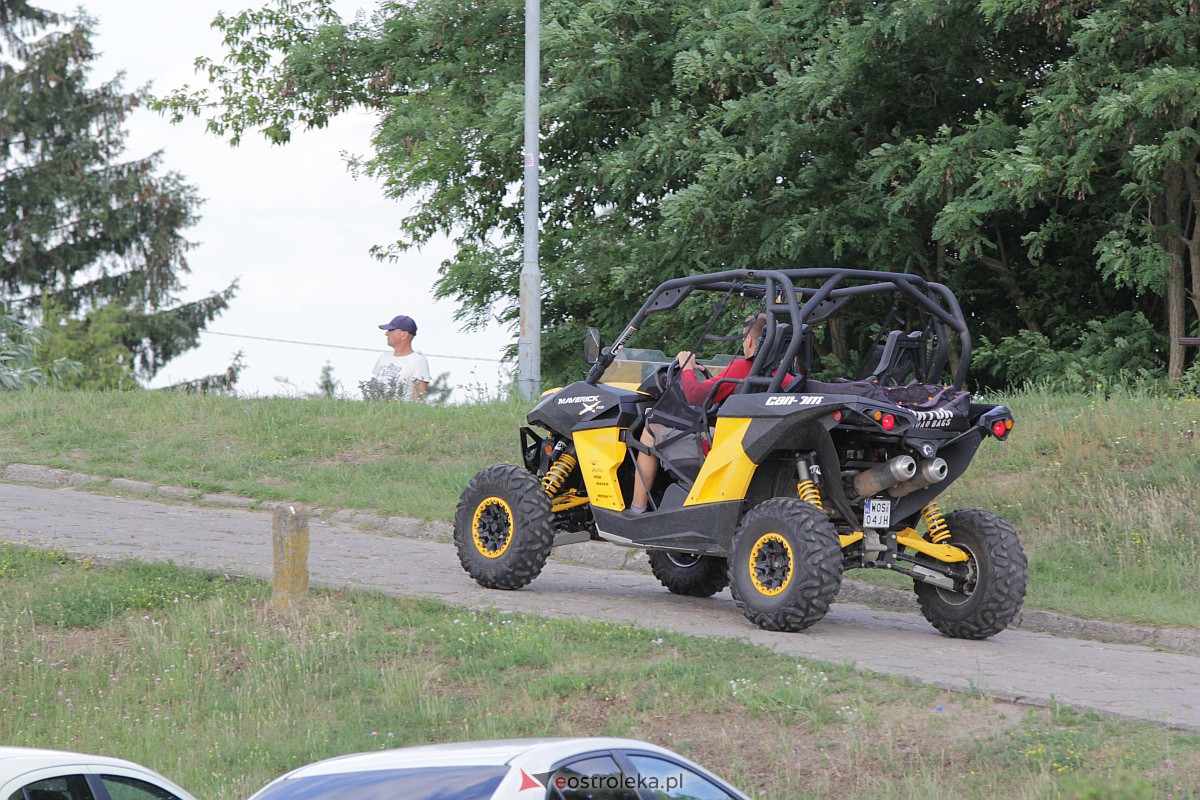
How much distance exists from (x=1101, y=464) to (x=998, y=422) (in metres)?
4.10

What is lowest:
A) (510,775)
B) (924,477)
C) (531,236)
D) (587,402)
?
(510,775)

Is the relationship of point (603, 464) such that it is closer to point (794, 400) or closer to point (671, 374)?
point (671, 374)

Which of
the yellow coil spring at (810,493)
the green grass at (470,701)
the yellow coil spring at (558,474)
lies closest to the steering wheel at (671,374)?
the yellow coil spring at (558,474)

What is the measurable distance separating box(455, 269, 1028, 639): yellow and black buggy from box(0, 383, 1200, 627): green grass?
161cm

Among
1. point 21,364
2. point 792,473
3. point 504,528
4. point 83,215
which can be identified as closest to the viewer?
point 792,473

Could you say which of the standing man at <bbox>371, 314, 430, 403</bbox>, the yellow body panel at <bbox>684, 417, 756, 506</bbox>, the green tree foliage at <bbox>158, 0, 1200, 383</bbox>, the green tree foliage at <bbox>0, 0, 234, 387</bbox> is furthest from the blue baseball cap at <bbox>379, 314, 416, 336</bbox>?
the green tree foliage at <bbox>0, 0, 234, 387</bbox>

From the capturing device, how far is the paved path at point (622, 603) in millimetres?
8422

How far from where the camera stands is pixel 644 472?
1075cm

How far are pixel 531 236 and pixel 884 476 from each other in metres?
11.0

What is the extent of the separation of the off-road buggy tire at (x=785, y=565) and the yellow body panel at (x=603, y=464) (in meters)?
1.44

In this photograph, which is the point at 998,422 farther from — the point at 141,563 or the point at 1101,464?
the point at 141,563

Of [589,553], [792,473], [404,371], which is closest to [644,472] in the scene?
[792,473]

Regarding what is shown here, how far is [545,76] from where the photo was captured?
24750 millimetres

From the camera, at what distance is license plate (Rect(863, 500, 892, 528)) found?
31.8ft
